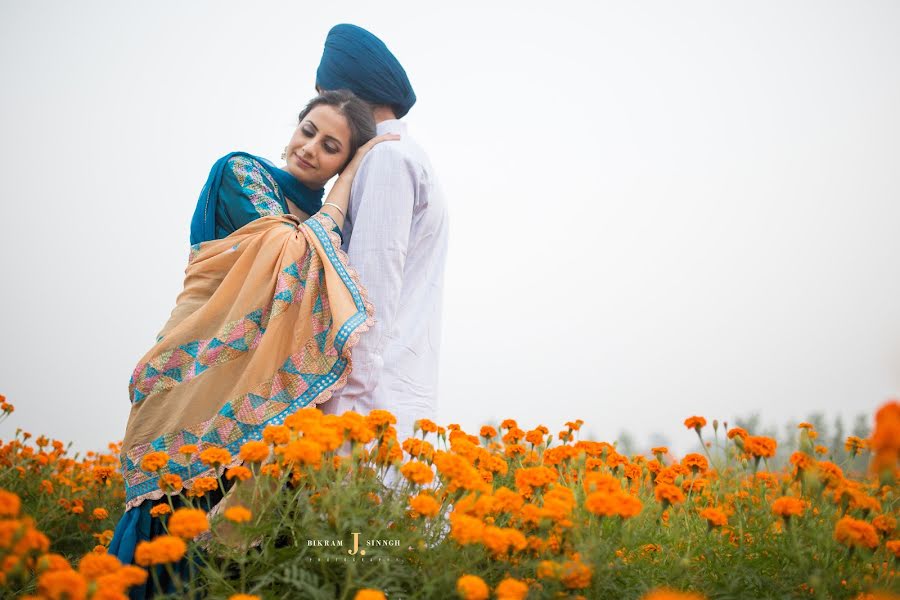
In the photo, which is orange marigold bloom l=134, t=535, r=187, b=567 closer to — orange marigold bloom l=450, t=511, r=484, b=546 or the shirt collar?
orange marigold bloom l=450, t=511, r=484, b=546

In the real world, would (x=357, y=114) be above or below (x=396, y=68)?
below

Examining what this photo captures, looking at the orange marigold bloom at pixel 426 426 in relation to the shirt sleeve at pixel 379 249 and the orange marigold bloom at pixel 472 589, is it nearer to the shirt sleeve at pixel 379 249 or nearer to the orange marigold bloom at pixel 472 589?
the shirt sleeve at pixel 379 249

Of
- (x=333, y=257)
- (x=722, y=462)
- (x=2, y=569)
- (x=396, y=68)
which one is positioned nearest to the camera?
(x=2, y=569)

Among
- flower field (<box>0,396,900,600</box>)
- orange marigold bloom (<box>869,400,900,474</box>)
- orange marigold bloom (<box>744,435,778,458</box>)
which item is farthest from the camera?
orange marigold bloom (<box>744,435,778,458</box>)

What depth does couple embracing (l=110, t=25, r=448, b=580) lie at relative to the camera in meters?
1.97

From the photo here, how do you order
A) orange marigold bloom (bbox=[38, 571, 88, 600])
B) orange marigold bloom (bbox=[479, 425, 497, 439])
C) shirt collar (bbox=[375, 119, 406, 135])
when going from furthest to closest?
shirt collar (bbox=[375, 119, 406, 135]), orange marigold bloom (bbox=[479, 425, 497, 439]), orange marigold bloom (bbox=[38, 571, 88, 600])

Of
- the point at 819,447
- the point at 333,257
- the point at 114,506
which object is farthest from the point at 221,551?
the point at 114,506

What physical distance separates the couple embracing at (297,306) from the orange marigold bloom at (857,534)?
4.36 feet

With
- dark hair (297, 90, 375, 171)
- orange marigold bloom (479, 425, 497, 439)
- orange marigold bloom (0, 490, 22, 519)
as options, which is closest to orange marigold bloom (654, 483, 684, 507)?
orange marigold bloom (479, 425, 497, 439)

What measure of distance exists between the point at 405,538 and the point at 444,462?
0.20 m

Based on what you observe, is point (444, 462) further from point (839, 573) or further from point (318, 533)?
point (839, 573)

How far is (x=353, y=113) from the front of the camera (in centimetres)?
242

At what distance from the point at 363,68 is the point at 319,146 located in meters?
0.46

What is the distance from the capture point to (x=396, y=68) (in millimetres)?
2682
